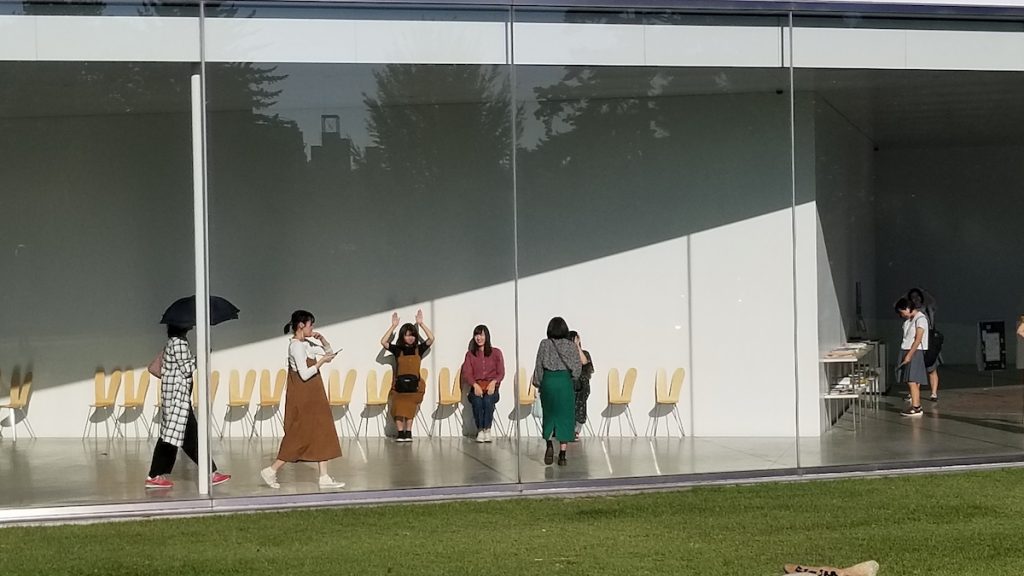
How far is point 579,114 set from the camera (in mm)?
10555

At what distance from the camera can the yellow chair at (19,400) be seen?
412 inches

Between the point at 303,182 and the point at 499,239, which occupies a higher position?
the point at 303,182

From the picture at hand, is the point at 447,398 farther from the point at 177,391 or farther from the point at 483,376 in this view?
the point at 177,391

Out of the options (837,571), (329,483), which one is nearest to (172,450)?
(329,483)

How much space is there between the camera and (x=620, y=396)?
11.0m

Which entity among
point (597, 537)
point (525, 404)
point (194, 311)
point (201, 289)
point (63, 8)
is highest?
point (63, 8)

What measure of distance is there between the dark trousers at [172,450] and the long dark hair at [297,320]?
1000mm

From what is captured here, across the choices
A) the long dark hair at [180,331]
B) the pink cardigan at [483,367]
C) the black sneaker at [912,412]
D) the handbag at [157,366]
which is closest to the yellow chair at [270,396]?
the long dark hair at [180,331]

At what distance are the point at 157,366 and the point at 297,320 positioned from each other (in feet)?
4.00

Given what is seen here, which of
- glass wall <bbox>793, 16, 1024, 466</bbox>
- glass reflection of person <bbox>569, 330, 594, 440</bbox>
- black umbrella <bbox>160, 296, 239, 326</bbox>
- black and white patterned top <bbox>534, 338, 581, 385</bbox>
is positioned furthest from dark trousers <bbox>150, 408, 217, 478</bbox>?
glass wall <bbox>793, 16, 1024, 466</bbox>

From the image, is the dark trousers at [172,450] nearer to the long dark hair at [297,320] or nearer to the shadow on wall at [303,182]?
the shadow on wall at [303,182]

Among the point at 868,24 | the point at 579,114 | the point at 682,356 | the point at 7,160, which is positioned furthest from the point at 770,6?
the point at 7,160

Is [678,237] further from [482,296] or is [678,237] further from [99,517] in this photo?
[99,517]

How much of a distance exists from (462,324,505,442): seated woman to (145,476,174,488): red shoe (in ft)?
8.19
